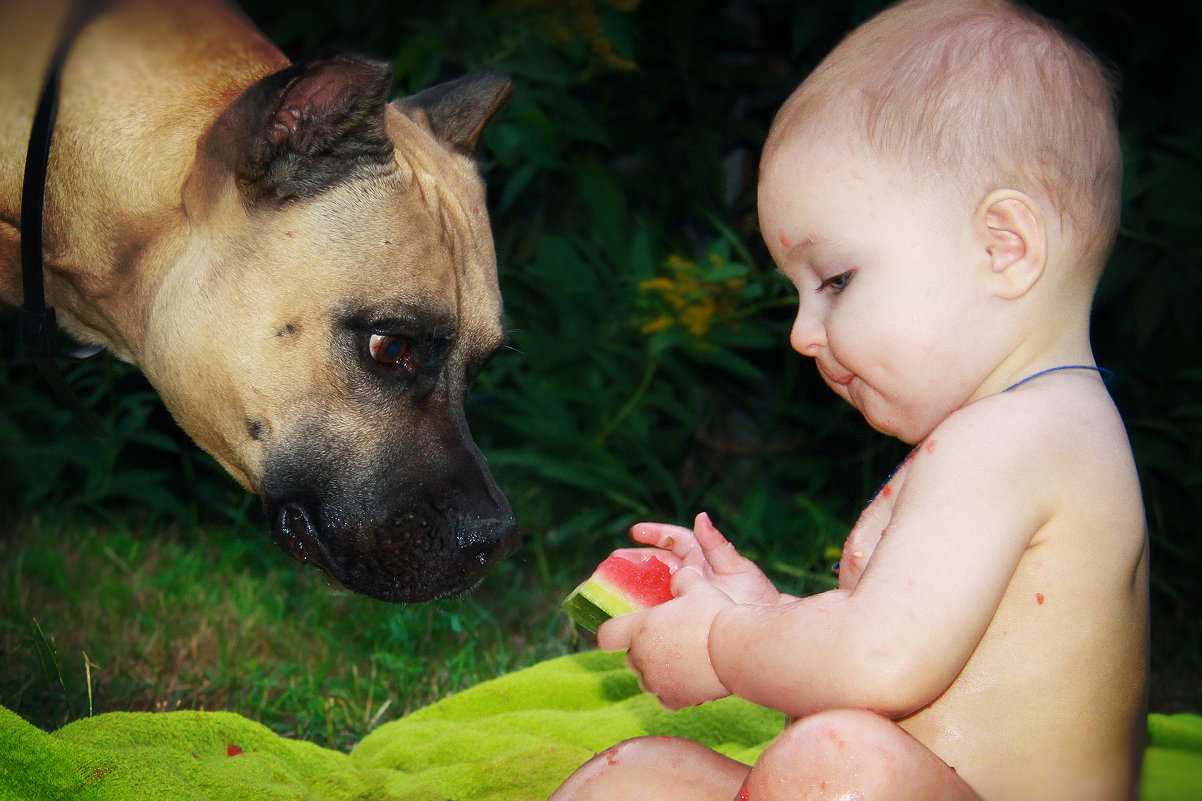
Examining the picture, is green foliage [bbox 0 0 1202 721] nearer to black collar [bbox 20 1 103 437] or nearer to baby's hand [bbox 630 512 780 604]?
black collar [bbox 20 1 103 437]

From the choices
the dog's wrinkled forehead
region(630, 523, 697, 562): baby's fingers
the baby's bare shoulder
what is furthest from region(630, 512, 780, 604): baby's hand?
the dog's wrinkled forehead

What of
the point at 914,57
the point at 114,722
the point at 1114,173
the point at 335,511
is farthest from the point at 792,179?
the point at 114,722

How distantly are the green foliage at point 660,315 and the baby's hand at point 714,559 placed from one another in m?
1.47

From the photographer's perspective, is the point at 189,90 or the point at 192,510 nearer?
the point at 189,90

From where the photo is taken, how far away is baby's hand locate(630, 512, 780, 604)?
1468 millimetres

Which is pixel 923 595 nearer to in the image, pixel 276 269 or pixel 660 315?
pixel 276 269

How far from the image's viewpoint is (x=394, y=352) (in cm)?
203

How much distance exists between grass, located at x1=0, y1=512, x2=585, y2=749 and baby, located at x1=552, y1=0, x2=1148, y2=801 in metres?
1.16

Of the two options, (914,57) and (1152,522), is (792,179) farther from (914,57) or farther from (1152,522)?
(1152,522)

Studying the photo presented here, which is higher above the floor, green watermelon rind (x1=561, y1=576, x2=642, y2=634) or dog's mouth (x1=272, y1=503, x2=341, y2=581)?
green watermelon rind (x1=561, y1=576, x2=642, y2=634)

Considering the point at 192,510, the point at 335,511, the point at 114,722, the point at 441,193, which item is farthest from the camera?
the point at 192,510

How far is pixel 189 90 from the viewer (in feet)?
6.68

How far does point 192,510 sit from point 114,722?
2.05 meters

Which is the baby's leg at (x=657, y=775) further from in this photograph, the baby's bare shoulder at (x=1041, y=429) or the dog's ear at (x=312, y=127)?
the dog's ear at (x=312, y=127)
